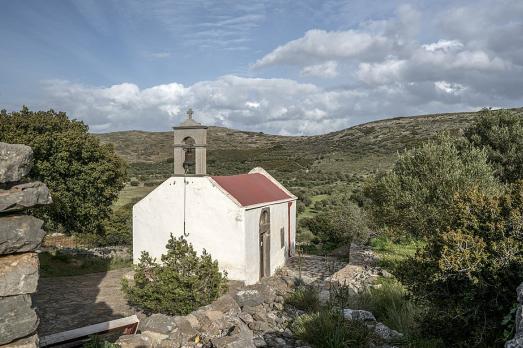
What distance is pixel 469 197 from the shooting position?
26.5ft

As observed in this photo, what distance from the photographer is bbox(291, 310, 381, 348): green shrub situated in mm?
7662

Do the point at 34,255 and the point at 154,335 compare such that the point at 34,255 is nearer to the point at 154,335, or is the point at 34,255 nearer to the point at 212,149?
the point at 154,335

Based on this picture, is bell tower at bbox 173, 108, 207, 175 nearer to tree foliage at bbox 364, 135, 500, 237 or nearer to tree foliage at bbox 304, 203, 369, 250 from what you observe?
tree foliage at bbox 364, 135, 500, 237

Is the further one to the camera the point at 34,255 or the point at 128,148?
the point at 128,148

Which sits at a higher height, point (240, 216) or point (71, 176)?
point (71, 176)

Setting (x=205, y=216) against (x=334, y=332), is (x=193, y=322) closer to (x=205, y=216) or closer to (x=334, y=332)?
(x=334, y=332)

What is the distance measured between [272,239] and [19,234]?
16.6 metres

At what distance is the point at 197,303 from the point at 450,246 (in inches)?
299

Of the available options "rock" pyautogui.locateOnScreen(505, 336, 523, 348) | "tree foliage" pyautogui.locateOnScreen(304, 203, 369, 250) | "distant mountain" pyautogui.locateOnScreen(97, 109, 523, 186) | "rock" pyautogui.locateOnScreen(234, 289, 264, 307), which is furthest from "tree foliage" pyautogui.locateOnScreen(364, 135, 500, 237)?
"distant mountain" pyautogui.locateOnScreen(97, 109, 523, 186)

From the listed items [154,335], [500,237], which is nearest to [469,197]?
[500,237]

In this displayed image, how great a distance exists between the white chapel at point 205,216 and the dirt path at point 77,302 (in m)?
2.45

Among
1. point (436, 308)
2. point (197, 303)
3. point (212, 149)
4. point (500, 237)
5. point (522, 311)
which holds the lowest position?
point (197, 303)

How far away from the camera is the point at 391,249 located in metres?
22.8

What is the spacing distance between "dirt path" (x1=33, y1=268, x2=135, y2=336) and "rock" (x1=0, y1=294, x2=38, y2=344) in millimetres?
7974
